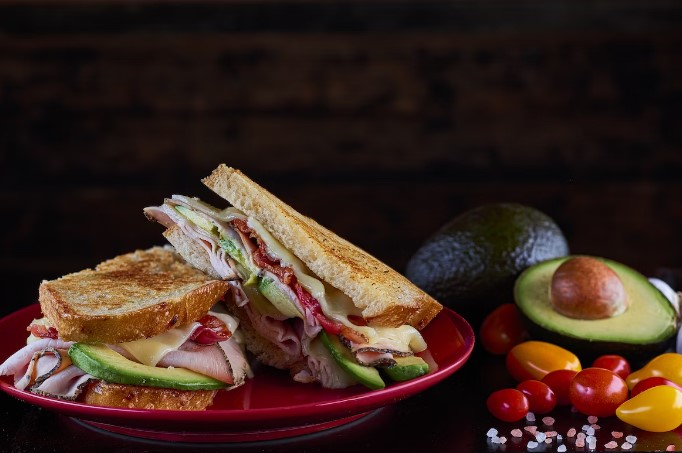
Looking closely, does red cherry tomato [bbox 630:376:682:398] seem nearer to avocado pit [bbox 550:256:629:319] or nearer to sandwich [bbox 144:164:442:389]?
avocado pit [bbox 550:256:629:319]

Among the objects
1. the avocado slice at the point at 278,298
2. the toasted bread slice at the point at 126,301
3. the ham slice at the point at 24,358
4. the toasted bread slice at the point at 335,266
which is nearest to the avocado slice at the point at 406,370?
the toasted bread slice at the point at 335,266

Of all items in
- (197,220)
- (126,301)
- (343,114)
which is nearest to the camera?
(126,301)

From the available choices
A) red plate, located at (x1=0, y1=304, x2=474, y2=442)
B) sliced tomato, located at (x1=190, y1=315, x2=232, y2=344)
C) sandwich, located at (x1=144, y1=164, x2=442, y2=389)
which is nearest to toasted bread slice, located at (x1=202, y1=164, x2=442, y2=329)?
sandwich, located at (x1=144, y1=164, x2=442, y2=389)

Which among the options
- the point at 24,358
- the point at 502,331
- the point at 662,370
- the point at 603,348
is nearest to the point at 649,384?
the point at 662,370

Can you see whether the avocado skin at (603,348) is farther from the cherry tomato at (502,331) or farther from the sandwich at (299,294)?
the sandwich at (299,294)

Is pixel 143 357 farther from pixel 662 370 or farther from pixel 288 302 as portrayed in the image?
pixel 662 370

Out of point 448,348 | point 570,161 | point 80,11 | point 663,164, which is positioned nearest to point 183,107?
point 80,11
